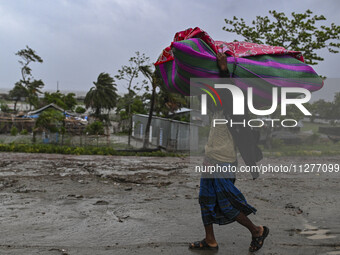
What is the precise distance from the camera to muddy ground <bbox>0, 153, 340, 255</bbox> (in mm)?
3564

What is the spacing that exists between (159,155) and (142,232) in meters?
11.6

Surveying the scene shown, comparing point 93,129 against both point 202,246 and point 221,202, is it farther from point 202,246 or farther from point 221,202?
point 221,202

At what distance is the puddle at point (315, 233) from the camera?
3.87m

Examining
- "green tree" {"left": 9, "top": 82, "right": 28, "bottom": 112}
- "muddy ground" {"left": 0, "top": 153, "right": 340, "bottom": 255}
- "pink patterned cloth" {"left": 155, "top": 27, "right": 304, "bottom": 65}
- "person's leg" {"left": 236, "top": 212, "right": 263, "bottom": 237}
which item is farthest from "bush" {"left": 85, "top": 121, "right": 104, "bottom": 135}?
"green tree" {"left": 9, "top": 82, "right": 28, "bottom": 112}

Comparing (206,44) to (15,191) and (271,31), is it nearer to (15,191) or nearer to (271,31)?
(15,191)

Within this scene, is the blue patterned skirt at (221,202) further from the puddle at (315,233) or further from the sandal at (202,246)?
the puddle at (315,233)

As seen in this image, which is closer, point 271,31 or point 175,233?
point 175,233

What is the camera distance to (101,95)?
38906 millimetres

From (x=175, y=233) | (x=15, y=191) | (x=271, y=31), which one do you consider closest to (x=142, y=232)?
(x=175, y=233)

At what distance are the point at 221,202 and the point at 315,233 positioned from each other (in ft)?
4.69

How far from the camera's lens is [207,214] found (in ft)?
11.1

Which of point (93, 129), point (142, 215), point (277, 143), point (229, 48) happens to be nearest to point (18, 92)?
point (93, 129)

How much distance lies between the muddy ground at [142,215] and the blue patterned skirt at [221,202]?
1.24ft

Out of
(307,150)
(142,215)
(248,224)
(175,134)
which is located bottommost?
(142,215)
